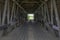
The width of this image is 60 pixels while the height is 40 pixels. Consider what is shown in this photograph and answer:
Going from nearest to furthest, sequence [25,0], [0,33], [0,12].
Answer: [0,33] → [0,12] → [25,0]

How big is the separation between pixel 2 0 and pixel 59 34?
5720 mm

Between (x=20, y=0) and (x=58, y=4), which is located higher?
(x=20, y=0)

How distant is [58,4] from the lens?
11.6m

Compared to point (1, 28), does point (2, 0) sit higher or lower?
higher

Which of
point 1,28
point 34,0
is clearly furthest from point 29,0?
point 1,28

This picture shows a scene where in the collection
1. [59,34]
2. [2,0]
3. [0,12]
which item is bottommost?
[59,34]

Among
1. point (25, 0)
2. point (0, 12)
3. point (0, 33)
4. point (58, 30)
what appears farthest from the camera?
point (25, 0)

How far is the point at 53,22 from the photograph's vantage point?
11.6 metres

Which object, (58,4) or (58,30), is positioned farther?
(58,4)

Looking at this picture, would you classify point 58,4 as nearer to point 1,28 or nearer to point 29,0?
point 1,28

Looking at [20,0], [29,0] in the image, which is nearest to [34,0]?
[29,0]

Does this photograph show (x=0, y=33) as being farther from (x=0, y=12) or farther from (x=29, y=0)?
(x=29, y=0)

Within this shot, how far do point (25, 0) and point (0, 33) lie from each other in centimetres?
1204

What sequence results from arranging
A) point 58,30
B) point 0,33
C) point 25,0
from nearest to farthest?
point 58,30 → point 0,33 → point 25,0
